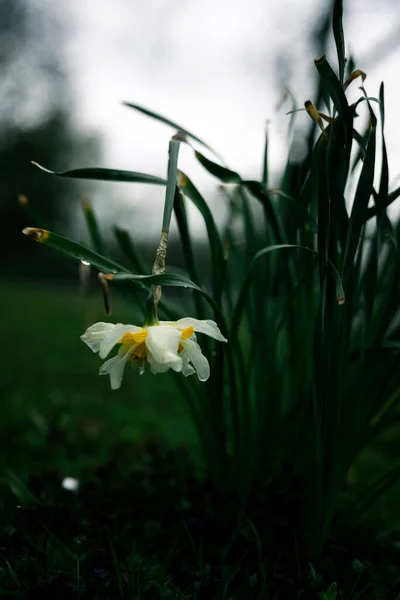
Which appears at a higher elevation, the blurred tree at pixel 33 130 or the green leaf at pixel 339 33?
the blurred tree at pixel 33 130

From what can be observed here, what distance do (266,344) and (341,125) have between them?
1.66 feet

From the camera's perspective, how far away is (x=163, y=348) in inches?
26.5

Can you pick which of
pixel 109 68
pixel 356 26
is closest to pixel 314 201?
pixel 356 26

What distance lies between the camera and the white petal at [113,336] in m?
0.69

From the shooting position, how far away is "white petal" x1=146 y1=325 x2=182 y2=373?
0.67m

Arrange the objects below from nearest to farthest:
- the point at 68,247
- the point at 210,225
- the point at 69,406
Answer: the point at 68,247 < the point at 210,225 < the point at 69,406

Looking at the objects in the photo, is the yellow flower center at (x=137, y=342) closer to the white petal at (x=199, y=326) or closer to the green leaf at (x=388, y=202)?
the white petal at (x=199, y=326)

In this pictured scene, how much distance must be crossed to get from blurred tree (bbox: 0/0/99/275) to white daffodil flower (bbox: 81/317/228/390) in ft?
20.5

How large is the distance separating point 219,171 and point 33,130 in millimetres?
8918

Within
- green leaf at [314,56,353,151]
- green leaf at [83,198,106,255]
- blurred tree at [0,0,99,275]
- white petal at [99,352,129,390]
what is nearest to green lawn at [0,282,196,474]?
green leaf at [83,198,106,255]

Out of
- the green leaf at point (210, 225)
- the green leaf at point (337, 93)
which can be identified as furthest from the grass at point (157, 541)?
the green leaf at point (337, 93)

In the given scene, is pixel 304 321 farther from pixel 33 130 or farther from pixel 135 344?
pixel 33 130

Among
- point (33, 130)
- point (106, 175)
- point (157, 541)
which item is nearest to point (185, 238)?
point (106, 175)

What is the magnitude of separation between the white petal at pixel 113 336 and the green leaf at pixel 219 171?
38 cm
